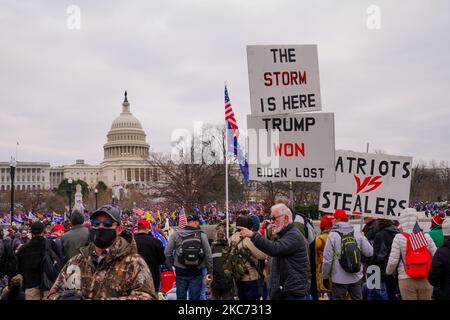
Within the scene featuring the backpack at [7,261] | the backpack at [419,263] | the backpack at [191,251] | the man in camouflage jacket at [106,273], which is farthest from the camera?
the backpack at [7,261]

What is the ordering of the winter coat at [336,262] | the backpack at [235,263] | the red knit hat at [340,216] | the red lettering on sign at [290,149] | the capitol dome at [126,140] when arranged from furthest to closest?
the capitol dome at [126,140] → the red lettering on sign at [290,149] → the backpack at [235,263] → the red knit hat at [340,216] → the winter coat at [336,262]

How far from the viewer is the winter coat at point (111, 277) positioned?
3375 millimetres

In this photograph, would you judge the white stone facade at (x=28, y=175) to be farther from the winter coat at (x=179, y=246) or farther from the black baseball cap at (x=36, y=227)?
the winter coat at (x=179, y=246)

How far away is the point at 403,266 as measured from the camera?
6508 mm

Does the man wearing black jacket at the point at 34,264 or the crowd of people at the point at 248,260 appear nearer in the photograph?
the crowd of people at the point at 248,260

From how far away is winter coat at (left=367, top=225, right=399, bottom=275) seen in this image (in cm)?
723

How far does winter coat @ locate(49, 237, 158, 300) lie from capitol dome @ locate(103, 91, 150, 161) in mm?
135307

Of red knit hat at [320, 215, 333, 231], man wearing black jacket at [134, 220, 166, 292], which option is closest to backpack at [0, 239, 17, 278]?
man wearing black jacket at [134, 220, 166, 292]

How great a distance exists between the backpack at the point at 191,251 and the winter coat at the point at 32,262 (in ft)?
6.46

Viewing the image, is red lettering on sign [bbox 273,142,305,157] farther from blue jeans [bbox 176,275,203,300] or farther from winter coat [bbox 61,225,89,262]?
winter coat [bbox 61,225,89,262]

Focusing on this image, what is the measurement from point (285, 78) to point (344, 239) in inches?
87.4

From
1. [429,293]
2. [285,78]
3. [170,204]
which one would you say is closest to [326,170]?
[285,78]

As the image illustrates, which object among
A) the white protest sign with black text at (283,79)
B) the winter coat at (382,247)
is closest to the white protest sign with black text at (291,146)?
the white protest sign with black text at (283,79)
